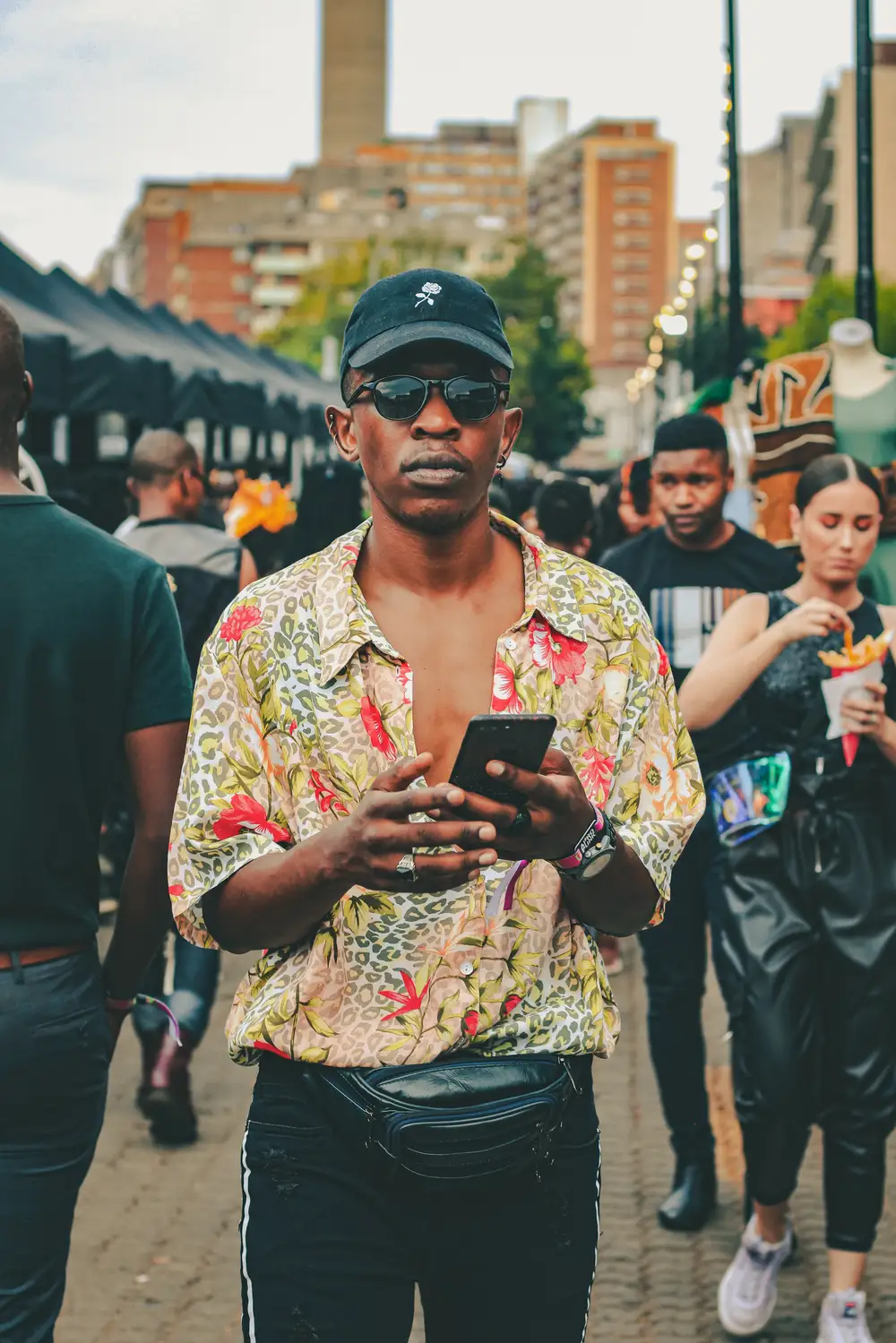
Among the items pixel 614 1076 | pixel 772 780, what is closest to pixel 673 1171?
pixel 614 1076

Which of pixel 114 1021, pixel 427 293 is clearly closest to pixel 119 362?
pixel 114 1021

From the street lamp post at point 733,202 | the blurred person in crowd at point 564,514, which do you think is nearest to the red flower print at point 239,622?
the blurred person in crowd at point 564,514

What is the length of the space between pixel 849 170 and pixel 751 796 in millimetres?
93437

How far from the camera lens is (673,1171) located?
5.77m

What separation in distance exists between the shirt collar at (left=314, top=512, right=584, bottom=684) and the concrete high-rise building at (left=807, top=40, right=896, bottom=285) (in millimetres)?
84071

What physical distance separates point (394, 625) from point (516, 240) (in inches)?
3537

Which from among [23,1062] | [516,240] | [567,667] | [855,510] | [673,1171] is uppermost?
[516,240]

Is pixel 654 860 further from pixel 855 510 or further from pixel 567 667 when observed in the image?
pixel 855 510

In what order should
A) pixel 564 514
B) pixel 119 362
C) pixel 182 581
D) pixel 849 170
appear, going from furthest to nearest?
pixel 849 170 → pixel 119 362 → pixel 564 514 → pixel 182 581

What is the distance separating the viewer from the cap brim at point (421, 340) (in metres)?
2.56

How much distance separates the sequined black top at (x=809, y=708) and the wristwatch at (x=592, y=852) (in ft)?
7.00

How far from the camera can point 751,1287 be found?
4688mm

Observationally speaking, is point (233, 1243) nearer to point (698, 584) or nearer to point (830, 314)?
point (698, 584)

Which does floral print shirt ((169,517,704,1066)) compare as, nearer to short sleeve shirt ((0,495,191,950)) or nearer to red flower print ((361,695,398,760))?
red flower print ((361,695,398,760))
